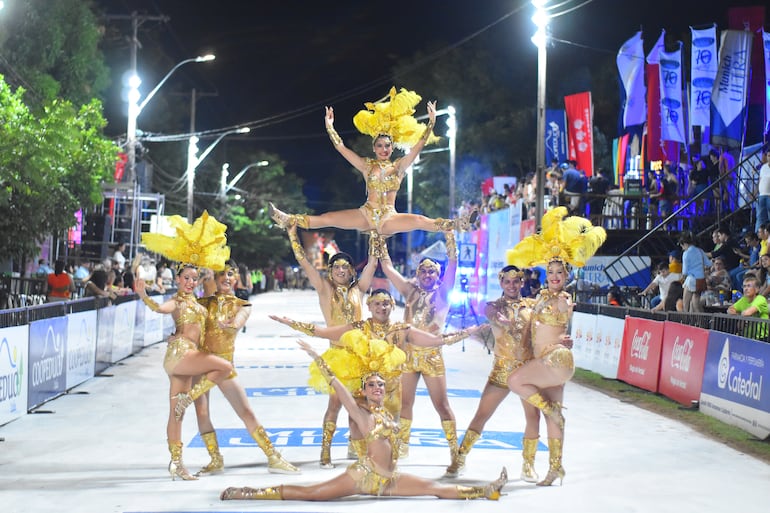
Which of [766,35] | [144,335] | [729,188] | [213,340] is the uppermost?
[766,35]

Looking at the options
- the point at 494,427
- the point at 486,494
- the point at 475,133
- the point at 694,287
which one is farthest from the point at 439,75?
the point at 486,494

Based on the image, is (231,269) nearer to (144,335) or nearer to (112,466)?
(112,466)

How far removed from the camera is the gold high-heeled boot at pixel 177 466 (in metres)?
8.80

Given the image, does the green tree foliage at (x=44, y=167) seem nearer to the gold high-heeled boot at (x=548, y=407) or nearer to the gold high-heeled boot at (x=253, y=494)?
the gold high-heeled boot at (x=253, y=494)

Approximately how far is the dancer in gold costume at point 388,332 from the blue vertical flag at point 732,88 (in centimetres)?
1603

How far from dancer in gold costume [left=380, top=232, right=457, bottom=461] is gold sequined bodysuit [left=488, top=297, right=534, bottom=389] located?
52 centimetres

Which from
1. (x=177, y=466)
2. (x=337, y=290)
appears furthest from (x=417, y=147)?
(x=177, y=466)

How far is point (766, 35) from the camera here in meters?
22.7

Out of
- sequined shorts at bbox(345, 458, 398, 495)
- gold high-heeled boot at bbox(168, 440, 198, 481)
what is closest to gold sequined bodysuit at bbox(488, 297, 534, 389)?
sequined shorts at bbox(345, 458, 398, 495)

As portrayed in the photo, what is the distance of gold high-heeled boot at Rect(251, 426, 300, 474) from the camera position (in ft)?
29.8

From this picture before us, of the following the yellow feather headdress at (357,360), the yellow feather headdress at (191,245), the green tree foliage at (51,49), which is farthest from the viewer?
the green tree foliage at (51,49)

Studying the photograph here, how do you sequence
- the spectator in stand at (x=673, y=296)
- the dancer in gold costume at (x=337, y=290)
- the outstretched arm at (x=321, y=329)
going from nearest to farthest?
the outstretched arm at (x=321, y=329), the dancer in gold costume at (x=337, y=290), the spectator in stand at (x=673, y=296)

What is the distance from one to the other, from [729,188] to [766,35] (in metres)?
4.28

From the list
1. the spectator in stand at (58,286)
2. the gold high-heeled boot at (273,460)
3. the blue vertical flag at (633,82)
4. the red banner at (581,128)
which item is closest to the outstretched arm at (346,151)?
the gold high-heeled boot at (273,460)
